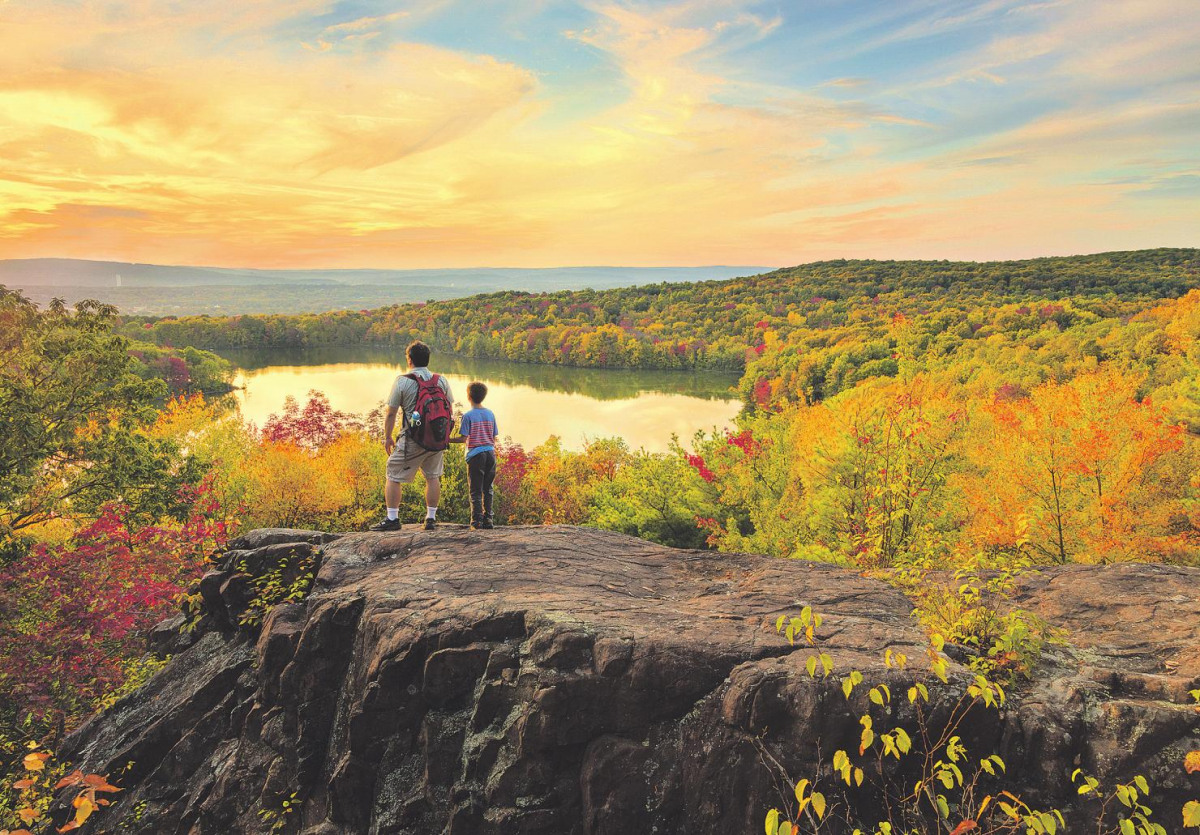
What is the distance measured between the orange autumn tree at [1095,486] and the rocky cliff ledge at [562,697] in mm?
11515

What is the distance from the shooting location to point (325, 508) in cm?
2038

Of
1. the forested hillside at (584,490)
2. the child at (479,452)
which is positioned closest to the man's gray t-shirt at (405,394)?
the child at (479,452)

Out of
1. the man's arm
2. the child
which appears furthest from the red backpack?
the child

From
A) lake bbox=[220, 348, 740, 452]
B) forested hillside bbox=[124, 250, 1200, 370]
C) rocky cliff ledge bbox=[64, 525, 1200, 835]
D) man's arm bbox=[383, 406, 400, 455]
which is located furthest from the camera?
forested hillside bbox=[124, 250, 1200, 370]

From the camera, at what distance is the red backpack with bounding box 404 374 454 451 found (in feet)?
26.0

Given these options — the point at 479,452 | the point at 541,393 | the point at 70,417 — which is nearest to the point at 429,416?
the point at 479,452

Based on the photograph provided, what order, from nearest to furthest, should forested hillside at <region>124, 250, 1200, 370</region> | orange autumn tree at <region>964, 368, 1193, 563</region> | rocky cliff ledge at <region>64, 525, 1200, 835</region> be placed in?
rocky cliff ledge at <region>64, 525, 1200, 835</region>, orange autumn tree at <region>964, 368, 1193, 563</region>, forested hillside at <region>124, 250, 1200, 370</region>

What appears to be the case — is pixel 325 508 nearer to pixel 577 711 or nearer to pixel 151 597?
pixel 151 597

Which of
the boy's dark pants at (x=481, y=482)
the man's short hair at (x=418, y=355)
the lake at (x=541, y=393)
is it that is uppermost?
the man's short hair at (x=418, y=355)

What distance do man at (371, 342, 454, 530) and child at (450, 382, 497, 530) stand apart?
395 millimetres

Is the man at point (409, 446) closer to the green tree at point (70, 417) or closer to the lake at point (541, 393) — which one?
the green tree at point (70, 417)

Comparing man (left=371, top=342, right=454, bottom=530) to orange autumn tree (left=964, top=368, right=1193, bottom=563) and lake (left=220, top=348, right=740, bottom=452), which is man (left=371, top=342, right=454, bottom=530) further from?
lake (left=220, top=348, right=740, bottom=452)

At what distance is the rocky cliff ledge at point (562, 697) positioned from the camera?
431cm

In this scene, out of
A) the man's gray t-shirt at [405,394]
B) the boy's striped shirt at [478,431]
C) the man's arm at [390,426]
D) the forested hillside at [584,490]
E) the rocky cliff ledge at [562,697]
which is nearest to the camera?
the rocky cliff ledge at [562,697]
